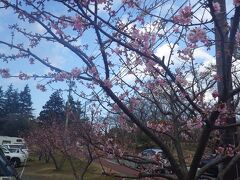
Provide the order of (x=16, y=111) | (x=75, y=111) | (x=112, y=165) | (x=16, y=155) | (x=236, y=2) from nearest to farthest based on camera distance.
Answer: (x=236, y=2), (x=112, y=165), (x=75, y=111), (x=16, y=155), (x=16, y=111)

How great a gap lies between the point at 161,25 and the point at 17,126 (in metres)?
66.9

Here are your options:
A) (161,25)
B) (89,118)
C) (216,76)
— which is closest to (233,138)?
(216,76)

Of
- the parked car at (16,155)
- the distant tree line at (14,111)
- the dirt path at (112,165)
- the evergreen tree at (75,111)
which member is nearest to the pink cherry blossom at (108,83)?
the dirt path at (112,165)

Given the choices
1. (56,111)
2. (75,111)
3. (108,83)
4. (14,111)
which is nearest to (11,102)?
(14,111)

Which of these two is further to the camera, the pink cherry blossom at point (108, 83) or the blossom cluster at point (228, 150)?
the blossom cluster at point (228, 150)

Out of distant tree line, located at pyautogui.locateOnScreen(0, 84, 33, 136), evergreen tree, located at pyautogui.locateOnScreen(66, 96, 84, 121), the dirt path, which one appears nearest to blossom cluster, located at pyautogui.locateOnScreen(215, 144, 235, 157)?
the dirt path

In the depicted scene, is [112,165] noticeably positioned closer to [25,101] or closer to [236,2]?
[236,2]

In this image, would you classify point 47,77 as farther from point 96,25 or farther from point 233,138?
point 233,138

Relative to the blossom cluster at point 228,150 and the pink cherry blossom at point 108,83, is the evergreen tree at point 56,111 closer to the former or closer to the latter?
the pink cherry blossom at point 108,83

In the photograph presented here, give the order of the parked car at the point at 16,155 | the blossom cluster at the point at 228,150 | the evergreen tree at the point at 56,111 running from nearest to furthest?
1. the blossom cluster at the point at 228,150
2. the evergreen tree at the point at 56,111
3. the parked car at the point at 16,155

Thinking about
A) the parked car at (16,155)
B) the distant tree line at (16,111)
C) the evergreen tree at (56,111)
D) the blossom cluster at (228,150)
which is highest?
the distant tree line at (16,111)

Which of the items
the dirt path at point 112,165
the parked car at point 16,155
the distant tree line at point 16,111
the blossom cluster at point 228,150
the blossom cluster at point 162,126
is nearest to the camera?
the blossom cluster at point 228,150

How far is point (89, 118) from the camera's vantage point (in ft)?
37.1

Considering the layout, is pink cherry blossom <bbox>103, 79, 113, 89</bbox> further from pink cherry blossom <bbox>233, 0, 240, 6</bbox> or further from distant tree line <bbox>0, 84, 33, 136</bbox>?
distant tree line <bbox>0, 84, 33, 136</bbox>
